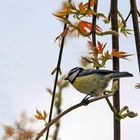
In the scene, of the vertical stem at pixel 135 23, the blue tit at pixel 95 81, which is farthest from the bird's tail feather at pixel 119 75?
the vertical stem at pixel 135 23

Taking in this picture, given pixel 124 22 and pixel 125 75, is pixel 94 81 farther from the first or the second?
pixel 124 22

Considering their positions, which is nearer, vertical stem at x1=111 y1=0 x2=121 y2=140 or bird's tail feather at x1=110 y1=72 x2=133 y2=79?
bird's tail feather at x1=110 y1=72 x2=133 y2=79

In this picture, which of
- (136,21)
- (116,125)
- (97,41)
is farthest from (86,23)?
(116,125)

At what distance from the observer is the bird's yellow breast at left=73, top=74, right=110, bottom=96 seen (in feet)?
4.45

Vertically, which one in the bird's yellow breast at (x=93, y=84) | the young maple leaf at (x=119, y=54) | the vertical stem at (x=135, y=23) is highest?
the vertical stem at (x=135, y=23)

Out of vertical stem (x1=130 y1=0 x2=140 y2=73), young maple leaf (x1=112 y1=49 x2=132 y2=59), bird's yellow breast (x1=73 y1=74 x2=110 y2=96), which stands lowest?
bird's yellow breast (x1=73 y1=74 x2=110 y2=96)

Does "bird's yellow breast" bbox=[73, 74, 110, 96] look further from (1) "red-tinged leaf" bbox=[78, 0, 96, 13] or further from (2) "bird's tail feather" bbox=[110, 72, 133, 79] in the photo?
(1) "red-tinged leaf" bbox=[78, 0, 96, 13]

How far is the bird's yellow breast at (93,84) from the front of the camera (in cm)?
136

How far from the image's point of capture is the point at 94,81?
1388 mm

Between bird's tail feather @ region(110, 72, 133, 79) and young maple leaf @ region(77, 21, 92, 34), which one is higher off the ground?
young maple leaf @ region(77, 21, 92, 34)

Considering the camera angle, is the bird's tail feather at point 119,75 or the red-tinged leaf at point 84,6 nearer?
the bird's tail feather at point 119,75

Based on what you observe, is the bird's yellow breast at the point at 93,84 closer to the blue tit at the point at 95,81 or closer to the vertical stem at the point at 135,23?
the blue tit at the point at 95,81

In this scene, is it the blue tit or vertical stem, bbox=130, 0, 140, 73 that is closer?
the blue tit

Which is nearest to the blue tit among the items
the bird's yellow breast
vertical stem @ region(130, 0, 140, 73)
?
the bird's yellow breast
